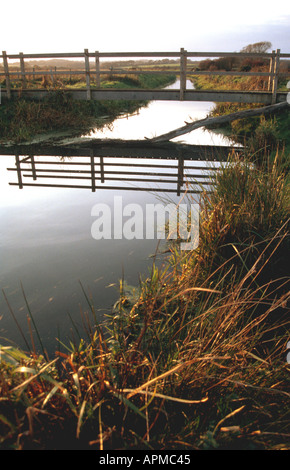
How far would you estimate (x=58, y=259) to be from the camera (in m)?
3.58

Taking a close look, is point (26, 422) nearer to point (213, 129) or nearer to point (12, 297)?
point (12, 297)

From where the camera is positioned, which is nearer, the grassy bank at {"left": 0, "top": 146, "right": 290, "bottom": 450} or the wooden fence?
the grassy bank at {"left": 0, "top": 146, "right": 290, "bottom": 450}

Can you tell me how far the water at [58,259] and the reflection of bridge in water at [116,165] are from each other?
0.50 metres

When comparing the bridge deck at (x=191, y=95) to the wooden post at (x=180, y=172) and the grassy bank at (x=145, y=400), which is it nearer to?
the wooden post at (x=180, y=172)

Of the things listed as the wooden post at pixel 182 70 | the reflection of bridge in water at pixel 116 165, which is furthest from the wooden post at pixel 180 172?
the wooden post at pixel 182 70

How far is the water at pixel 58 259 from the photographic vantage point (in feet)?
9.03

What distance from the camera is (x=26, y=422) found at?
1.39m

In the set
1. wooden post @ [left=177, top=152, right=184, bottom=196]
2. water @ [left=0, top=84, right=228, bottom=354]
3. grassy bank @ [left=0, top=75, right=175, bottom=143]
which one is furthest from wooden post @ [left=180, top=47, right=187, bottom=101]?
water @ [left=0, top=84, right=228, bottom=354]

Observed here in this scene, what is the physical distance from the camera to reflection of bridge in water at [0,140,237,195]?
620cm

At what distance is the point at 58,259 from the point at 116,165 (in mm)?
4133

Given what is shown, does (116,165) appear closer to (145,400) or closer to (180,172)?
(180,172)

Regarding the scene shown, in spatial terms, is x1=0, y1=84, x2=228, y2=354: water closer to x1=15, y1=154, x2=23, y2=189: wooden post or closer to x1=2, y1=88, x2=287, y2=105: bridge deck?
x1=15, y1=154, x2=23, y2=189: wooden post

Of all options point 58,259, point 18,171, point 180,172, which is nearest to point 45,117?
point 18,171

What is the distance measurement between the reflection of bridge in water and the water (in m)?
0.50
